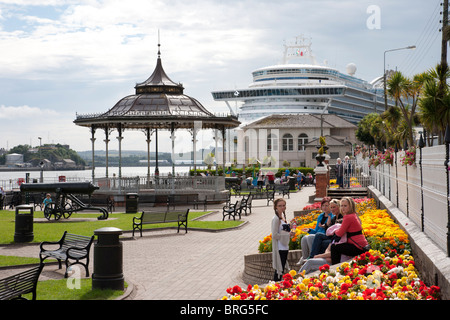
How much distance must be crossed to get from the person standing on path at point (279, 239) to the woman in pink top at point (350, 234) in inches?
51.1

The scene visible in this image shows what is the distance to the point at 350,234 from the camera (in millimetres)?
9430

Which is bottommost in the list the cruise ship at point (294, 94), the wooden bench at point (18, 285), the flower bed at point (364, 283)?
the wooden bench at point (18, 285)

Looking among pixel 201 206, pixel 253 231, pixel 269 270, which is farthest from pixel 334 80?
pixel 269 270

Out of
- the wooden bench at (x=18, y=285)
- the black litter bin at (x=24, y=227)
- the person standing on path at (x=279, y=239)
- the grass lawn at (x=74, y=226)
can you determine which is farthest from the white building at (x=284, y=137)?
the wooden bench at (x=18, y=285)

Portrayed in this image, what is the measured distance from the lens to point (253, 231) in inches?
773

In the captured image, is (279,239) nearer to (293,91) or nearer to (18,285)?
(18,285)

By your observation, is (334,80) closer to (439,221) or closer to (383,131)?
(383,131)

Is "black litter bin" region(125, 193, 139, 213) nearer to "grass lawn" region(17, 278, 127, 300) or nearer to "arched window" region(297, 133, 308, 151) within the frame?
"grass lawn" region(17, 278, 127, 300)

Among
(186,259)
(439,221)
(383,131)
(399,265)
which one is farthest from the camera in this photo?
(383,131)

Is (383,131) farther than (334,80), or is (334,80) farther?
(334,80)

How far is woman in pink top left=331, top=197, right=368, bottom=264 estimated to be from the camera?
9367mm

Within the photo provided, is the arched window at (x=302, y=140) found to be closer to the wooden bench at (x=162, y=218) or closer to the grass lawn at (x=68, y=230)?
the grass lawn at (x=68, y=230)

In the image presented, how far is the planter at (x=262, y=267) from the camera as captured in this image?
11.3 m
